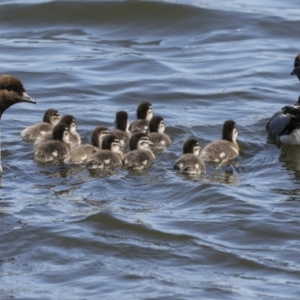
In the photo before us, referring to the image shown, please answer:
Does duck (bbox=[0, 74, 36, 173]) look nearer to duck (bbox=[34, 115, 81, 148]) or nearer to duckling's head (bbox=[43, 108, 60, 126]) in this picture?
duck (bbox=[34, 115, 81, 148])

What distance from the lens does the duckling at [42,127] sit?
12.4 metres

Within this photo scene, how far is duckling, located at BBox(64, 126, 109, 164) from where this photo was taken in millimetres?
11352

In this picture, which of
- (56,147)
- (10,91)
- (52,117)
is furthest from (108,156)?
(52,117)

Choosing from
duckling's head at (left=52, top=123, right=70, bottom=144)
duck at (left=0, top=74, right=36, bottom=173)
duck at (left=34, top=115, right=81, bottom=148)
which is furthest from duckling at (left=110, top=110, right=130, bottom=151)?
duck at (left=0, top=74, right=36, bottom=173)

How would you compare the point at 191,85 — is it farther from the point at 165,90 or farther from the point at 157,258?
the point at 157,258

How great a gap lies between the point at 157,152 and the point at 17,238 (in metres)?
3.18

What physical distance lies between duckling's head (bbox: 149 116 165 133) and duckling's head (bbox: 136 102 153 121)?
1.39ft

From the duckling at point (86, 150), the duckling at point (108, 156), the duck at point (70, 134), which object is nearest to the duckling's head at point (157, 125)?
the duckling at point (86, 150)

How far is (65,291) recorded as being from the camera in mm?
8008

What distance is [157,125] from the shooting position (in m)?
12.4

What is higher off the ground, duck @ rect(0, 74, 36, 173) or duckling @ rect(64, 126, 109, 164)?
duck @ rect(0, 74, 36, 173)

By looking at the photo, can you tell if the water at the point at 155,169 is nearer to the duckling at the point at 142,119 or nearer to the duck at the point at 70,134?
the duck at the point at 70,134

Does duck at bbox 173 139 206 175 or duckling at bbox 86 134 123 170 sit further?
duckling at bbox 86 134 123 170

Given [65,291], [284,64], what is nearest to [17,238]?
[65,291]
